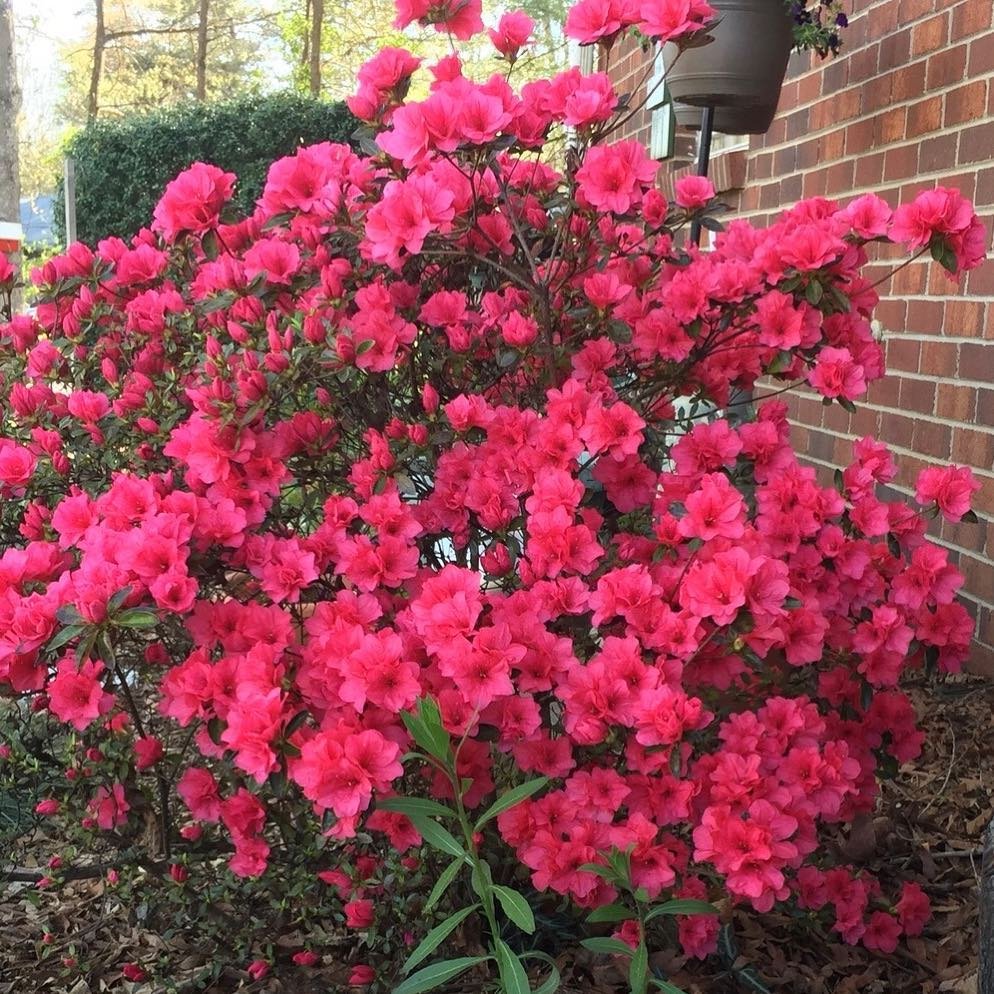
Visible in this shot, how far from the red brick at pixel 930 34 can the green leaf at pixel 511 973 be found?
258 cm

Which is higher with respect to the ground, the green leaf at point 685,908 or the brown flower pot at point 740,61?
the brown flower pot at point 740,61

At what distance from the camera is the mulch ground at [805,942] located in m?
1.64

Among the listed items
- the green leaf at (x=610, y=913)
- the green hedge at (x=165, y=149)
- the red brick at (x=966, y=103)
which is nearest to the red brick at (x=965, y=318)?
the red brick at (x=966, y=103)

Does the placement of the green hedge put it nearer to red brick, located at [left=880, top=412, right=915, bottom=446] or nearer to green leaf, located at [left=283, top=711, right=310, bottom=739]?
red brick, located at [left=880, top=412, right=915, bottom=446]

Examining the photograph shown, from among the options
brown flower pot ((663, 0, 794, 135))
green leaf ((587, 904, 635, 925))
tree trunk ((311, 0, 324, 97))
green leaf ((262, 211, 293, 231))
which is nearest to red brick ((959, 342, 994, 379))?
brown flower pot ((663, 0, 794, 135))

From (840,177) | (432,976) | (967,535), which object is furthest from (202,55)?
(432,976)

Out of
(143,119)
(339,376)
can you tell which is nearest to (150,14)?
(143,119)

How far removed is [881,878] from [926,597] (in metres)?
0.64

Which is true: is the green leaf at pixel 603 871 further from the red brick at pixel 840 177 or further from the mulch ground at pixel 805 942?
the red brick at pixel 840 177

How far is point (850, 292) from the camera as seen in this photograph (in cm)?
175

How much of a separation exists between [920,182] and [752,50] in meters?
0.73

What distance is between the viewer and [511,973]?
3.77 feet

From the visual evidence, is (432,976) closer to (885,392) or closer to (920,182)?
(885,392)

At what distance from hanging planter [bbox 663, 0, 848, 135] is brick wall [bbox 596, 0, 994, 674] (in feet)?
0.48
